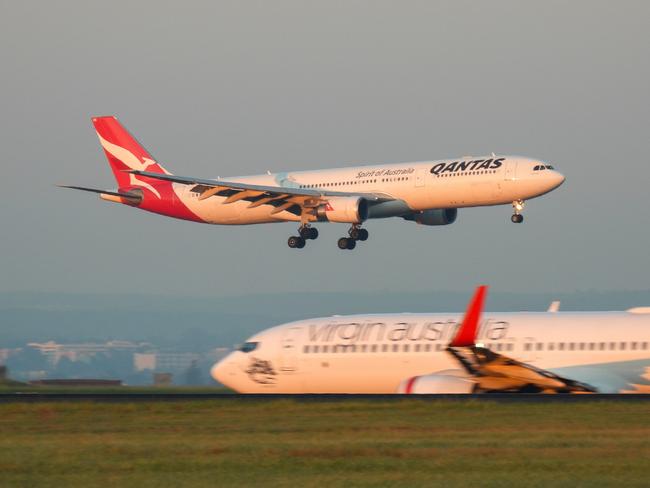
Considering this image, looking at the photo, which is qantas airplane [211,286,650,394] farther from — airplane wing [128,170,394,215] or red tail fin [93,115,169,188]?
red tail fin [93,115,169,188]

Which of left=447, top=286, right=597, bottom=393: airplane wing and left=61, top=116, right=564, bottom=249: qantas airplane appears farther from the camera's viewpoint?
left=61, top=116, right=564, bottom=249: qantas airplane

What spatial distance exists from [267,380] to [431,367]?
4.99m

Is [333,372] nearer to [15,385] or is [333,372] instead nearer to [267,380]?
[267,380]

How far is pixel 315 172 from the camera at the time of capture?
61.2 meters

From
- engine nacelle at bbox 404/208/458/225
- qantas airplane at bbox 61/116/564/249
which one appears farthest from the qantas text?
engine nacelle at bbox 404/208/458/225

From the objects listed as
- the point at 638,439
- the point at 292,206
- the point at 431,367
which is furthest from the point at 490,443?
the point at 292,206

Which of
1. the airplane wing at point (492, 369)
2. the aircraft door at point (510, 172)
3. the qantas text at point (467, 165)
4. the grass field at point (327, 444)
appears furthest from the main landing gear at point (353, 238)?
the grass field at point (327, 444)

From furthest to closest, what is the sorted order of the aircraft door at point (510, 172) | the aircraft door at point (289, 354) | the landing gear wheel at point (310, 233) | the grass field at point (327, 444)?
the landing gear wheel at point (310, 233), the aircraft door at point (510, 172), the aircraft door at point (289, 354), the grass field at point (327, 444)

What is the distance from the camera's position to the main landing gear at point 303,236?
A: 196 feet

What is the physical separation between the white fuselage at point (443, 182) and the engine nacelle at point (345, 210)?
2.29 feet

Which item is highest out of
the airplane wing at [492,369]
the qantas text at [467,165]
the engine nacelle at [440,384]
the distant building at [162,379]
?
the qantas text at [467,165]

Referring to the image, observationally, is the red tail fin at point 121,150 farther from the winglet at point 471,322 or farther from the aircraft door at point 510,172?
the winglet at point 471,322

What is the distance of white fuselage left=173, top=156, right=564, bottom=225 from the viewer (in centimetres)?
5362

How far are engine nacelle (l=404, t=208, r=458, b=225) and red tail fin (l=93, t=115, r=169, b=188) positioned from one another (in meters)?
15.1
